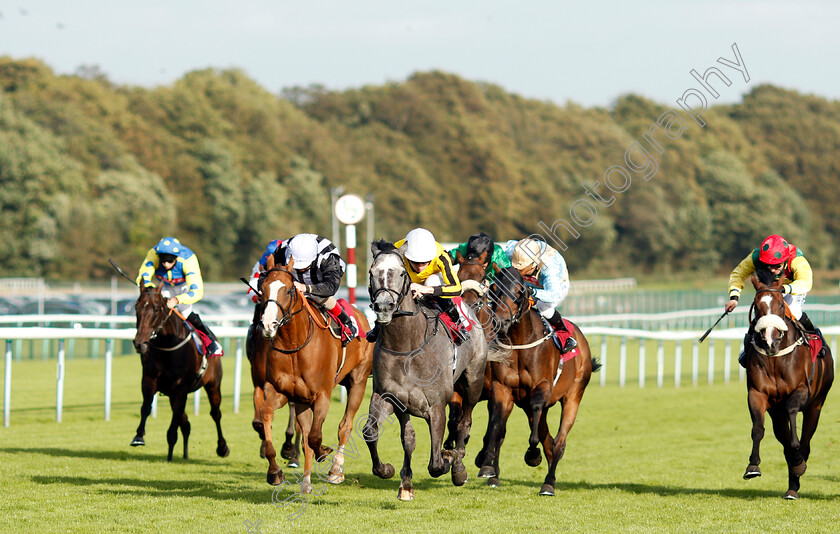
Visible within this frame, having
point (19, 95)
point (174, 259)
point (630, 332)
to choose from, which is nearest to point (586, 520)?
point (174, 259)

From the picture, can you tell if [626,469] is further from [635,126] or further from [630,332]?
[635,126]

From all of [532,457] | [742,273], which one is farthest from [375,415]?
[742,273]

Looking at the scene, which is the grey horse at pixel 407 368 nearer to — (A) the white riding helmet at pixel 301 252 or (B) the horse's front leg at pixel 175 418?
(A) the white riding helmet at pixel 301 252

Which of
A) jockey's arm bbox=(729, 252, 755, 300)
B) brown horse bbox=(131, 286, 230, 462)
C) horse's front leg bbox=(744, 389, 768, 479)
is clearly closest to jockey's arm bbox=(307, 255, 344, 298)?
brown horse bbox=(131, 286, 230, 462)

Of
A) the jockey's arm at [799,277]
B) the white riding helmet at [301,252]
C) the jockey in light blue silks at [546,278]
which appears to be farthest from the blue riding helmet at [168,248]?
the jockey's arm at [799,277]

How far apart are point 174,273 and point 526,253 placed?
2.89m

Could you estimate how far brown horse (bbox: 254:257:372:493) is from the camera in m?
6.36

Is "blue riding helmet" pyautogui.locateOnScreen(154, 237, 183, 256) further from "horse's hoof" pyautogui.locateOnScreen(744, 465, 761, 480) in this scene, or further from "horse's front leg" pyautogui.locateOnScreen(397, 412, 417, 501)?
"horse's hoof" pyautogui.locateOnScreen(744, 465, 761, 480)

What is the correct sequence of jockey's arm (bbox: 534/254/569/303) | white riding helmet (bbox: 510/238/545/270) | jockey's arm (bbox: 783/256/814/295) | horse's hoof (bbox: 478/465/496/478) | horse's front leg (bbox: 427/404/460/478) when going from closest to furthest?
horse's front leg (bbox: 427/404/460/478) → jockey's arm (bbox: 783/256/814/295) → horse's hoof (bbox: 478/465/496/478) → white riding helmet (bbox: 510/238/545/270) → jockey's arm (bbox: 534/254/569/303)

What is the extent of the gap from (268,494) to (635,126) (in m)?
67.4

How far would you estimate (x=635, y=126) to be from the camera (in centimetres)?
7150

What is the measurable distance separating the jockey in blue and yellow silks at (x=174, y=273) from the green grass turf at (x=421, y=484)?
125 centimetres

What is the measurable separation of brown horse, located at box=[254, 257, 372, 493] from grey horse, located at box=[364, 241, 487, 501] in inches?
22.1

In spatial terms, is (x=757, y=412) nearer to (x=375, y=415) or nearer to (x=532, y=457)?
(x=532, y=457)
